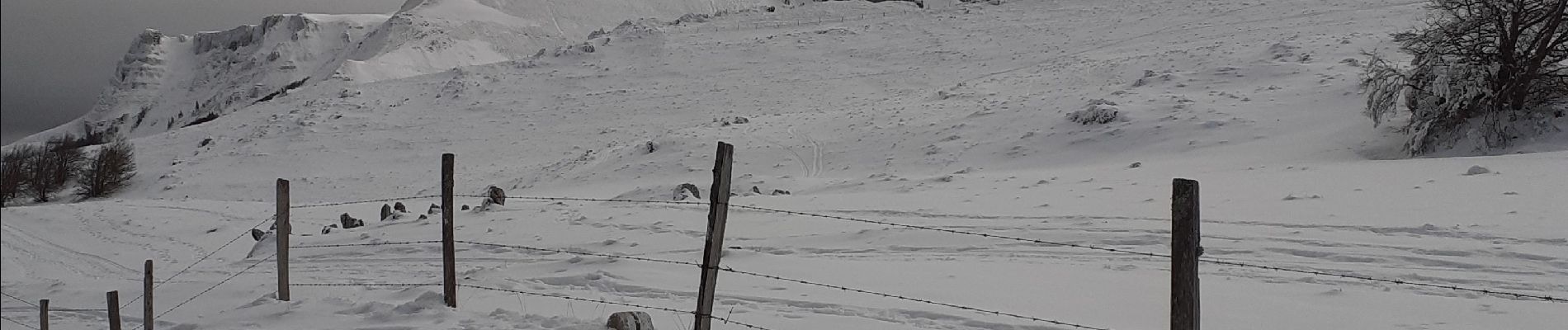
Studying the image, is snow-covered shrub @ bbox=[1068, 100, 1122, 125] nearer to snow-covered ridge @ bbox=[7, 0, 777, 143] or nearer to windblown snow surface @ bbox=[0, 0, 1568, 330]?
windblown snow surface @ bbox=[0, 0, 1568, 330]

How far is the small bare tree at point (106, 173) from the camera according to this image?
37.0 meters

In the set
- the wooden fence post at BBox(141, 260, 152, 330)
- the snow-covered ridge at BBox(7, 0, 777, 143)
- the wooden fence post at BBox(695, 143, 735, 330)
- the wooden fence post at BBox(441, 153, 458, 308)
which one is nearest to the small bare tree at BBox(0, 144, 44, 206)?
the snow-covered ridge at BBox(7, 0, 777, 143)

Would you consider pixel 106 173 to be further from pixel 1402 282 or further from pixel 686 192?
pixel 1402 282

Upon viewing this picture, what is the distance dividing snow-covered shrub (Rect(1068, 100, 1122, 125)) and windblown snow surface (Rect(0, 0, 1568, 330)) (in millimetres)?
142

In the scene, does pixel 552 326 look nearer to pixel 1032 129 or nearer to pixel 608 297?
pixel 608 297

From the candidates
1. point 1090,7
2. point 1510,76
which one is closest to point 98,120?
point 1090,7

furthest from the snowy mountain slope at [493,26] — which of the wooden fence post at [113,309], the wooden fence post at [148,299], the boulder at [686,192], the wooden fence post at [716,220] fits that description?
the wooden fence post at [716,220]

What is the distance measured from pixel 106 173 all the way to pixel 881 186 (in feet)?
113

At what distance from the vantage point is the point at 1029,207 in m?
13.0

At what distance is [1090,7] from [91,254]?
41.2 m

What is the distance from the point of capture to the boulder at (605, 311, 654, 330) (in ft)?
21.0

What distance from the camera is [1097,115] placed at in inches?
872

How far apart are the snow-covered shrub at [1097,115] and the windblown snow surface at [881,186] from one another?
0.14 m

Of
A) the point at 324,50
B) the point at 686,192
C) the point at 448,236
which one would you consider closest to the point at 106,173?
the point at 686,192
